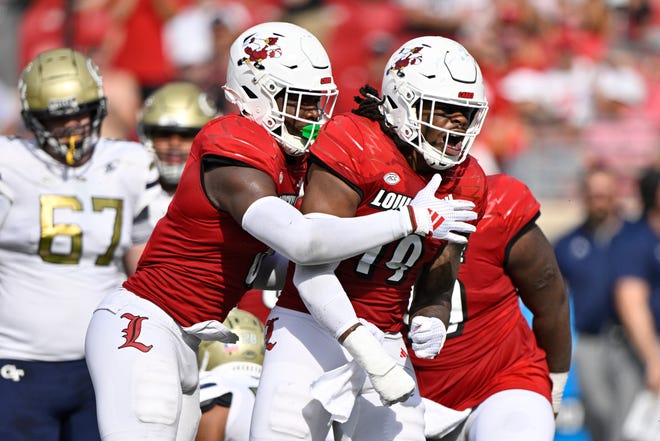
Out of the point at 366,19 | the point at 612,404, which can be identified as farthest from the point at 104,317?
the point at 366,19

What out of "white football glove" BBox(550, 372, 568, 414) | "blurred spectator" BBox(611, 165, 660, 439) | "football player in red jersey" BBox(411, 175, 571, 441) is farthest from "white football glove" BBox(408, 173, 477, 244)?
"blurred spectator" BBox(611, 165, 660, 439)

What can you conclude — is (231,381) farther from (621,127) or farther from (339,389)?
(621,127)

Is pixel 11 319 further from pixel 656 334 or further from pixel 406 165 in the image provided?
pixel 656 334

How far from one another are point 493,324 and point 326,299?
115cm

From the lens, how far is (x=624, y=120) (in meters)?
10.8

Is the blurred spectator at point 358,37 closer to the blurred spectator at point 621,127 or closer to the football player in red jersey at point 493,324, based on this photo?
the blurred spectator at point 621,127

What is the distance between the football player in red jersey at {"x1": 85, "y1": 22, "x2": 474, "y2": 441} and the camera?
141 inches

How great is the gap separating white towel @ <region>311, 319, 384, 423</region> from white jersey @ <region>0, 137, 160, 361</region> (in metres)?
1.38

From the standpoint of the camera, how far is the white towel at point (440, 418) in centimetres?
445

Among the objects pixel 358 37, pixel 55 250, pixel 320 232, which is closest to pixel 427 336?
pixel 320 232

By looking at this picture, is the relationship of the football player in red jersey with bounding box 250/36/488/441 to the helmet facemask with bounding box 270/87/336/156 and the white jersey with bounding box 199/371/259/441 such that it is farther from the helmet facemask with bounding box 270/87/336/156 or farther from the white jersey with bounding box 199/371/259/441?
the white jersey with bounding box 199/371/259/441

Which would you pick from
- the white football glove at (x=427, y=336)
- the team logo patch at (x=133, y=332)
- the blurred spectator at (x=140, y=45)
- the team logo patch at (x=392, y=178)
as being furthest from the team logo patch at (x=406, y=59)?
the blurred spectator at (x=140, y=45)

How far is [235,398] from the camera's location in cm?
470

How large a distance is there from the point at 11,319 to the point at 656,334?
4.64 m
